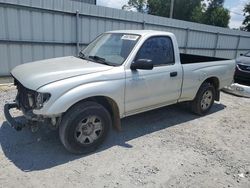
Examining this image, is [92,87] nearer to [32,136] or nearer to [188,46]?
[32,136]

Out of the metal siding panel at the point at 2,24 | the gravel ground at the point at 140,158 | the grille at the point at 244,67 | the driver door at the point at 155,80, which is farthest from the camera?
the grille at the point at 244,67

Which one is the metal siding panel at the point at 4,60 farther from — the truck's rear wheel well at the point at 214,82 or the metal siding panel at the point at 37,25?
the truck's rear wheel well at the point at 214,82

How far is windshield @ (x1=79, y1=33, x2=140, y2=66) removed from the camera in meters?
4.45

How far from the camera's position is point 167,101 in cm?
516

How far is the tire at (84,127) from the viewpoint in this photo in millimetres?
3742

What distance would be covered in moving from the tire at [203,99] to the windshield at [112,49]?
7.13 ft

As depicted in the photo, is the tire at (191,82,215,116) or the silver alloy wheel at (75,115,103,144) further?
the tire at (191,82,215,116)

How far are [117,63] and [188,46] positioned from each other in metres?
10.1

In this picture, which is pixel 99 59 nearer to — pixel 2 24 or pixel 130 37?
pixel 130 37

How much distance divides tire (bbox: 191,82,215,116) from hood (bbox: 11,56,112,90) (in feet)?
8.55

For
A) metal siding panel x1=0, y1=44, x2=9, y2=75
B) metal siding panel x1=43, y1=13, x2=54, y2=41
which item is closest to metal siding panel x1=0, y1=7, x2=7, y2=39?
metal siding panel x1=0, y1=44, x2=9, y2=75

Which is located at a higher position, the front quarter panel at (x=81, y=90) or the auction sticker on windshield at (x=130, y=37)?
the auction sticker on windshield at (x=130, y=37)

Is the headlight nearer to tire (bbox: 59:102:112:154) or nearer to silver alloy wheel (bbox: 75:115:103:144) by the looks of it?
tire (bbox: 59:102:112:154)

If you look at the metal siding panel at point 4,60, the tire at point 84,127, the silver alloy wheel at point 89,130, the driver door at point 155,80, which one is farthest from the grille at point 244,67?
the metal siding panel at point 4,60
